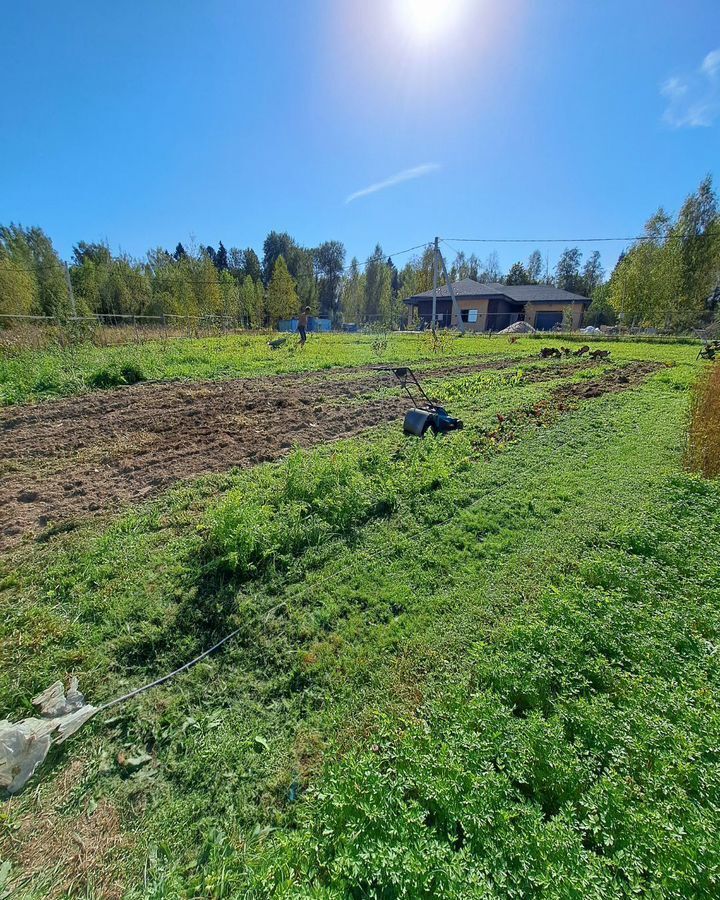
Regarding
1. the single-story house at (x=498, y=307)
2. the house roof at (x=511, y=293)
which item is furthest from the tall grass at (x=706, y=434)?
the house roof at (x=511, y=293)

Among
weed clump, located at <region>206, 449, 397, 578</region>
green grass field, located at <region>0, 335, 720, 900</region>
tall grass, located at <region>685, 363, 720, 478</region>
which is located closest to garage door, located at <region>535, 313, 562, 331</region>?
tall grass, located at <region>685, 363, 720, 478</region>

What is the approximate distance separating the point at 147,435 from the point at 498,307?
4126 centimetres

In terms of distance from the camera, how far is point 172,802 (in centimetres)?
199

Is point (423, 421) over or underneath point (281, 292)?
underneath

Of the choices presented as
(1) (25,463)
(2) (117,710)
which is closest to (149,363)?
(1) (25,463)

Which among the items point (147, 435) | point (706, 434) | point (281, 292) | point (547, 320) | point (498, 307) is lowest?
point (147, 435)

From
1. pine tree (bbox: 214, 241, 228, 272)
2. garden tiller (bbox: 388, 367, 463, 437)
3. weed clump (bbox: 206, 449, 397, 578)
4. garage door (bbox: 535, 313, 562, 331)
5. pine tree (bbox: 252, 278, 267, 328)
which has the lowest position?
weed clump (bbox: 206, 449, 397, 578)

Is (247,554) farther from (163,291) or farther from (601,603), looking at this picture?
(163,291)

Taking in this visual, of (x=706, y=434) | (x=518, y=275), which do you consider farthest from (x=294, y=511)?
(x=518, y=275)

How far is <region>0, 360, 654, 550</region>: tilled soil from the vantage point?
4.80 meters

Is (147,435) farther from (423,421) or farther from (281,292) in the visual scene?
(281,292)

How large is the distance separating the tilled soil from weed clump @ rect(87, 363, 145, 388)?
0.80 m

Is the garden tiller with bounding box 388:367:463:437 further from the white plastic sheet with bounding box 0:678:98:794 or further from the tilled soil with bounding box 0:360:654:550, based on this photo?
the white plastic sheet with bounding box 0:678:98:794

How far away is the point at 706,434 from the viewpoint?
5.37 meters
